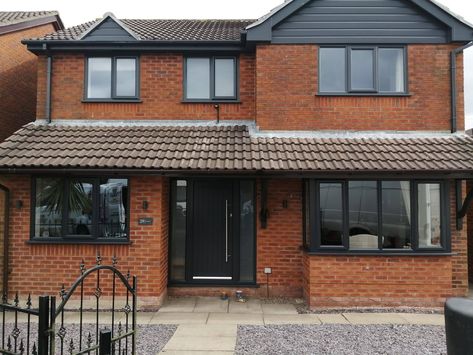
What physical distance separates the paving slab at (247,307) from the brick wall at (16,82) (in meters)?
8.20

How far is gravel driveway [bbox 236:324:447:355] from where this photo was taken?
5293mm

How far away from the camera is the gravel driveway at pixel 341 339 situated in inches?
208

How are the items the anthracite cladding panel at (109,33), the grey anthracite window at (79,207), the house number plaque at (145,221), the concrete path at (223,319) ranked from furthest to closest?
1. the anthracite cladding panel at (109,33)
2. the grey anthracite window at (79,207)
3. the house number plaque at (145,221)
4. the concrete path at (223,319)

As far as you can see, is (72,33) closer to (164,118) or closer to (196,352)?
(164,118)

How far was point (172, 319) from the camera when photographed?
21.9 feet

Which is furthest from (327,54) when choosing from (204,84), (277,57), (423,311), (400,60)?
(423,311)

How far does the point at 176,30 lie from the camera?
410 inches

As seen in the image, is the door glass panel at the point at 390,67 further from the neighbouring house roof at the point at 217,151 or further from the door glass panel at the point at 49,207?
the door glass panel at the point at 49,207

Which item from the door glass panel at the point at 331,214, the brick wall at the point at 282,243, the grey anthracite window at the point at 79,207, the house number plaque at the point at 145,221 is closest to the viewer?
the door glass panel at the point at 331,214

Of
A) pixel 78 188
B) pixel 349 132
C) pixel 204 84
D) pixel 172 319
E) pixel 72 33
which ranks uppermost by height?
pixel 72 33

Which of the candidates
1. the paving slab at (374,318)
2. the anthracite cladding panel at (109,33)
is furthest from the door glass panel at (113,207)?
the paving slab at (374,318)

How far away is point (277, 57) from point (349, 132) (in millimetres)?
2435

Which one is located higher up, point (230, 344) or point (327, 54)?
point (327, 54)

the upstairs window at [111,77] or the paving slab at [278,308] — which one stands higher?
the upstairs window at [111,77]
